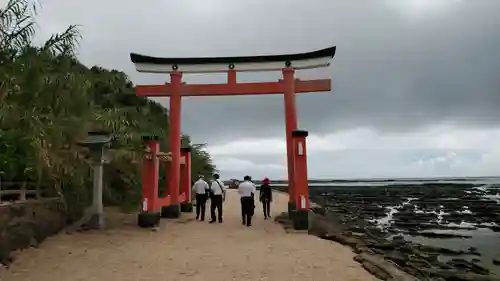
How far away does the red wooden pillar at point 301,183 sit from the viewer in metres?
12.7

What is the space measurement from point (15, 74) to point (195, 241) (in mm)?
5398

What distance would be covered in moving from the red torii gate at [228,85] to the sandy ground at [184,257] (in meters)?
3.45

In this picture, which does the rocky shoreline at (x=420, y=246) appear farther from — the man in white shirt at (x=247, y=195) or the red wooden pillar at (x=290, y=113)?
the man in white shirt at (x=247, y=195)

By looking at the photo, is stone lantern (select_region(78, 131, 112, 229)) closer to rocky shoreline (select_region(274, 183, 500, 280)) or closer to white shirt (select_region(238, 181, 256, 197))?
white shirt (select_region(238, 181, 256, 197))

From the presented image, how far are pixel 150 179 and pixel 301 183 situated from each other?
14.1ft

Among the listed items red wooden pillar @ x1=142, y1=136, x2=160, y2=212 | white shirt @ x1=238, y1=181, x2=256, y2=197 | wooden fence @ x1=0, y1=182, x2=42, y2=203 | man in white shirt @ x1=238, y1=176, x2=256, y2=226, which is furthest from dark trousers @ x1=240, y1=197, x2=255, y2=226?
wooden fence @ x1=0, y1=182, x2=42, y2=203

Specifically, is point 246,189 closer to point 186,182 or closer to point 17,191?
point 186,182

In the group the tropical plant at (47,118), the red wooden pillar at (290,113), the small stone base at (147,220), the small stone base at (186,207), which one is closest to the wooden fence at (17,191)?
the tropical plant at (47,118)

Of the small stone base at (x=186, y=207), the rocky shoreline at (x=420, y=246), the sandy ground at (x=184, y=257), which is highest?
the small stone base at (x=186, y=207)

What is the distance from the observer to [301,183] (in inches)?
509

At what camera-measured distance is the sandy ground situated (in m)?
7.45

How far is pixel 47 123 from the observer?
801 centimetres

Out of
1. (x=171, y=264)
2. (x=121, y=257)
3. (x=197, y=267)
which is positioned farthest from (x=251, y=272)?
(x=121, y=257)

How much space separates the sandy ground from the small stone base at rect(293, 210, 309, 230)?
0.63 meters
